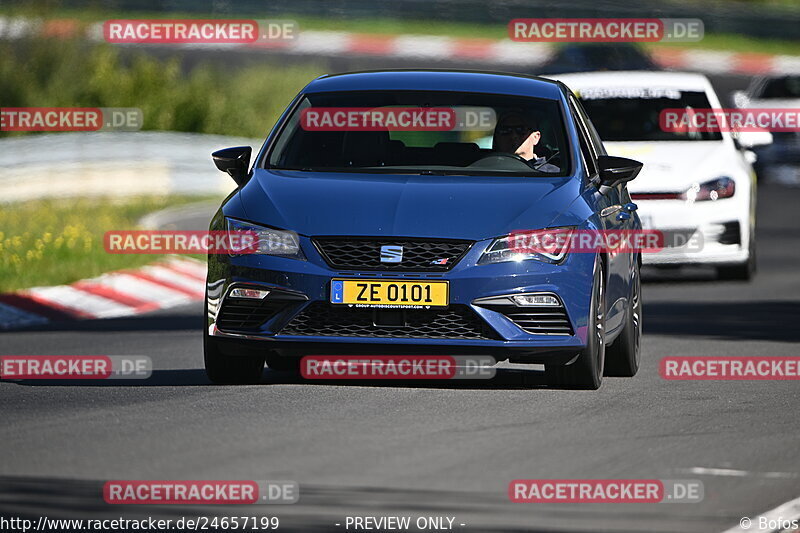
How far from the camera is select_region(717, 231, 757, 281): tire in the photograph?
58.1 feet

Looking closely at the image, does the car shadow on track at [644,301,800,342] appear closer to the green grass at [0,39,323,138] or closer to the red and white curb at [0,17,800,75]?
the green grass at [0,39,323,138]

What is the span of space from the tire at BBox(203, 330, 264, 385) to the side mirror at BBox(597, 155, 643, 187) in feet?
7.04

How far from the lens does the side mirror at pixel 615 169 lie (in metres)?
10.5

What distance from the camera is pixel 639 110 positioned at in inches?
703

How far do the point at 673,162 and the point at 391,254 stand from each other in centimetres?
843

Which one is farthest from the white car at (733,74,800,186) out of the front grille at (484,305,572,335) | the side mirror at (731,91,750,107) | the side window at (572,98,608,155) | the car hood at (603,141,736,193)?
the front grille at (484,305,572,335)

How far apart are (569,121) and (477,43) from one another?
136 feet

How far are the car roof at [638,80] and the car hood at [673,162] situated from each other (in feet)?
2.32

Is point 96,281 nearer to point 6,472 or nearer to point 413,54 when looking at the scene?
point 6,472

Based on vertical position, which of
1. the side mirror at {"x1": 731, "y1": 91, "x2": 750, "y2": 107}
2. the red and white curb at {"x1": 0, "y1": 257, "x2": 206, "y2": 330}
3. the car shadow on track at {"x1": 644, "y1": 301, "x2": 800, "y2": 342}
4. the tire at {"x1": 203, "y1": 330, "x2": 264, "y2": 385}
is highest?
the side mirror at {"x1": 731, "y1": 91, "x2": 750, "y2": 107}

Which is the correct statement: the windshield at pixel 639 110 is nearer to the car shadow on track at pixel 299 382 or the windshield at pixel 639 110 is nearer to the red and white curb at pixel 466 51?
the car shadow on track at pixel 299 382

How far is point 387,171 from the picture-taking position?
10148 mm

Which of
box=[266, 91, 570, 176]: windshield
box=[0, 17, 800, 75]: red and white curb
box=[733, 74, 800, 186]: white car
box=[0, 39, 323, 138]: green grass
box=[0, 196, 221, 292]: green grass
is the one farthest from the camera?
box=[0, 17, 800, 75]: red and white curb

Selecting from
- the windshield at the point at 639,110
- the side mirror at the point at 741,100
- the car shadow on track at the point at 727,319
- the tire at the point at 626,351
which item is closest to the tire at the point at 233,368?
the tire at the point at 626,351
